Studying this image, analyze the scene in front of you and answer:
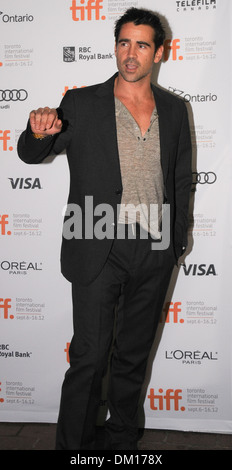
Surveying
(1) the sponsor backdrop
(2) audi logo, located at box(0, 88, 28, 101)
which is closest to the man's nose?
(1) the sponsor backdrop

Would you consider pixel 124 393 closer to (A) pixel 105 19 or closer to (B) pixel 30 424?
(B) pixel 30 424

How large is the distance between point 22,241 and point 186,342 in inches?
42.8

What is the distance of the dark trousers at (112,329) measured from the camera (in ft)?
7.17

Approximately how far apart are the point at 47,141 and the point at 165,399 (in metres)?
1.66

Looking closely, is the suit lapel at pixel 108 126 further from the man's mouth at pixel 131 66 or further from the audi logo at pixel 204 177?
Answer: the audi logo at pixel 204 177

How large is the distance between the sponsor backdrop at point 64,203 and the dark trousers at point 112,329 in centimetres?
49

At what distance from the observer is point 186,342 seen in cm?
288

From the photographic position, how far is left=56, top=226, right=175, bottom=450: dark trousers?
2.19 metres

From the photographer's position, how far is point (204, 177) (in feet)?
9.18

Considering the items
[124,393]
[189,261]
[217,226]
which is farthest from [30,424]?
[217,226]

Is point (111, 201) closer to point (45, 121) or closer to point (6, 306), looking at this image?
point (45, 121)

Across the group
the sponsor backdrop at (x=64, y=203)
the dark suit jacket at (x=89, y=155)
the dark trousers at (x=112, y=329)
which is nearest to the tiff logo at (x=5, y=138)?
the sponsor backdrop at (x=64, y=203)

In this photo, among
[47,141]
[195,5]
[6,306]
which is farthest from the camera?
[6,306]

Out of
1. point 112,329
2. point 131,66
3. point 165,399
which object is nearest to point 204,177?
point 131,66
